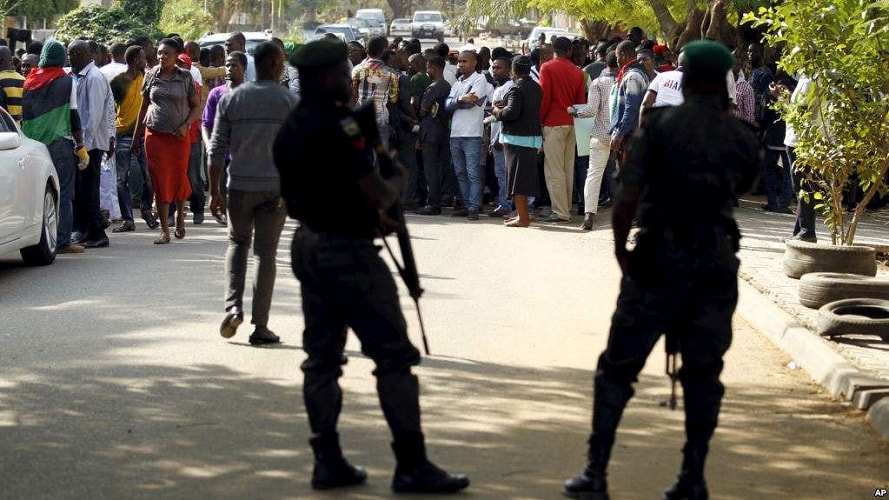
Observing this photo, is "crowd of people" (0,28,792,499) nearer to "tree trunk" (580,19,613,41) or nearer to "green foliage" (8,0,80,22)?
"tree trunk" (580,19,613,41)

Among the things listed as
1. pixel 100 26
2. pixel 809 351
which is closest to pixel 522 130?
pixel 809 351

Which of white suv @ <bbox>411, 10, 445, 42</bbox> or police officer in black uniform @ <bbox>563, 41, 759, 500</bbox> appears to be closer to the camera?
police officer in black uniform @ <bbox>563, 41, 759, 500</bbox>

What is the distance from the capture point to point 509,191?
1565cm

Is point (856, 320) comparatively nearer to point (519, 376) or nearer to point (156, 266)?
point (519, 376)

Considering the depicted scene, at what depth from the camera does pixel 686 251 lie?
17.2 ft

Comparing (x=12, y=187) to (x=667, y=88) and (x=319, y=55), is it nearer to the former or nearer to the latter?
(x=667, y=88)

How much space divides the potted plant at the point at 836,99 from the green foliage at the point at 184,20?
3846 centimetres

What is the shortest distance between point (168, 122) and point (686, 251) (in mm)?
8919

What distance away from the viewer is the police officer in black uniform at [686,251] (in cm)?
526

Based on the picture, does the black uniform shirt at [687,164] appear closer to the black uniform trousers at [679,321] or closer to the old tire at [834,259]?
the black uniform trousers at [679,321]

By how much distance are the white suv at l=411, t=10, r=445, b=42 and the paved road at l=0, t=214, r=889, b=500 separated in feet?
192

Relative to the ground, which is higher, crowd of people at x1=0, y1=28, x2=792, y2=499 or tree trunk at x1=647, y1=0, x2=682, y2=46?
tree trunk at x1=647, y1=0, x2=682, y2=46

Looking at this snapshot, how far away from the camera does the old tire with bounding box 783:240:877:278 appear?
35.7ft

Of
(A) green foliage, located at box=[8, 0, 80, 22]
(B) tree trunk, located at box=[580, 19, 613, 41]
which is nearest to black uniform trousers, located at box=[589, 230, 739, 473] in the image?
(B) tree trunk, located at box=[580, 19, 613, 41]
